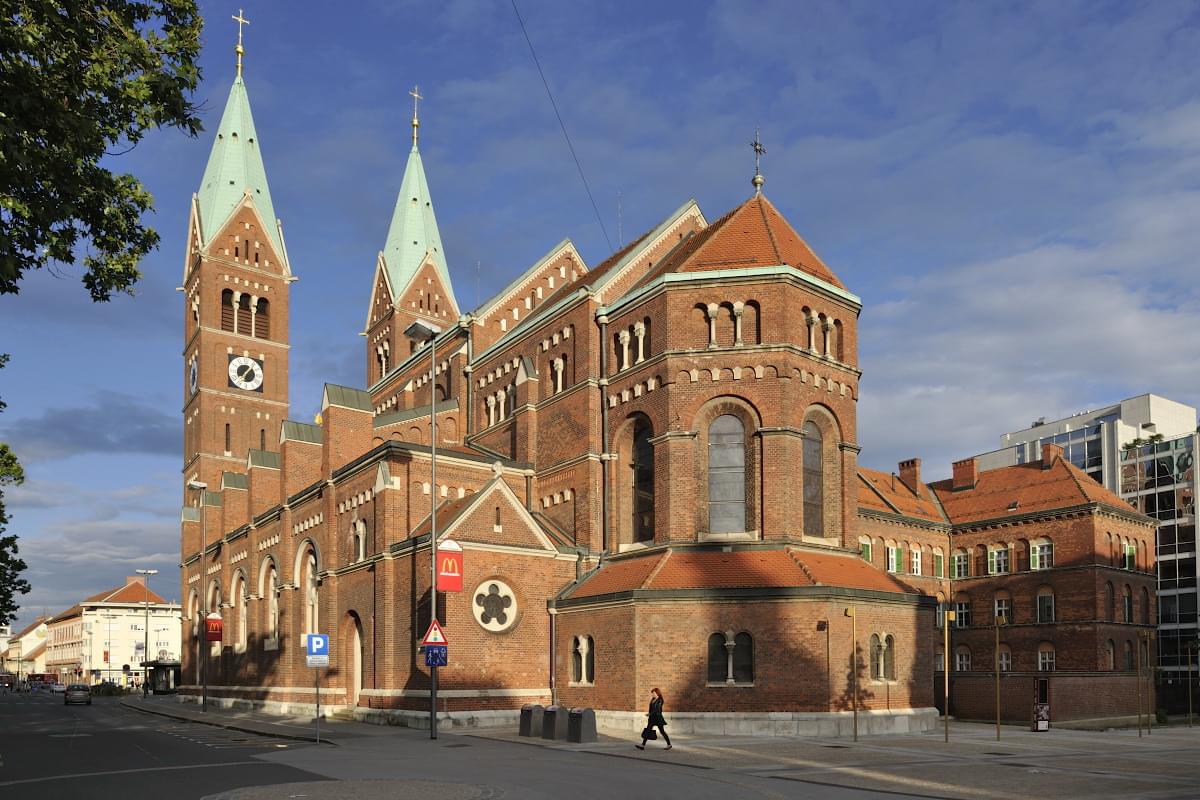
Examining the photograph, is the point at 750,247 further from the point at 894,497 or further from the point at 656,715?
the point at 894,497

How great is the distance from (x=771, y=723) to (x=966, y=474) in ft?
141

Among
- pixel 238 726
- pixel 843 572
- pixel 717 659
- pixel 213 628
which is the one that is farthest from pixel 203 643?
pixel 843 572

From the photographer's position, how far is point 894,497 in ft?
215

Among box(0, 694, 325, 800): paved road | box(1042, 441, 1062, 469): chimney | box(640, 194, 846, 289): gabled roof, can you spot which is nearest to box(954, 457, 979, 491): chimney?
box(1042, 441, 1062, 469): chimney

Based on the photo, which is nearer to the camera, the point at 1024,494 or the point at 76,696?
the point at 1024,494

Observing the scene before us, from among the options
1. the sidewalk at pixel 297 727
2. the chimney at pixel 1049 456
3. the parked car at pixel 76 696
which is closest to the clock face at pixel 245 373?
the parked car at pixel 76 696

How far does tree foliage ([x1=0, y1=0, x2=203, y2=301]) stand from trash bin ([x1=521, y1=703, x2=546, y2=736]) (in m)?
18.4

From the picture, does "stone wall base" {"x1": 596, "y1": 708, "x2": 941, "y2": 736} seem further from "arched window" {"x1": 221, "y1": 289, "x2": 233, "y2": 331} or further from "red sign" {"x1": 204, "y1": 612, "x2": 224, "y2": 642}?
"arched window" {"x1": 221, "y1": 289, "x2": 233, "y2": 331}

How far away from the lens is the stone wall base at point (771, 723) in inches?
1267

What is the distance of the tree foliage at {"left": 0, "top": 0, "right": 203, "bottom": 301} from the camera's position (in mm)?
13930

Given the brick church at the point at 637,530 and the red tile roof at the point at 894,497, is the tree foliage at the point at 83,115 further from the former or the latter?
the red tile roof at the point at 894,497

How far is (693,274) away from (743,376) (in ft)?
13.1

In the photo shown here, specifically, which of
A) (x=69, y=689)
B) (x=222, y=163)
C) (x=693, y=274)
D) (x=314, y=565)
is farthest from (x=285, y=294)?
Answer: (x=693, y=274)

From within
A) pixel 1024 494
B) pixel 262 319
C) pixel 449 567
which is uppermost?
pixel 262 319
